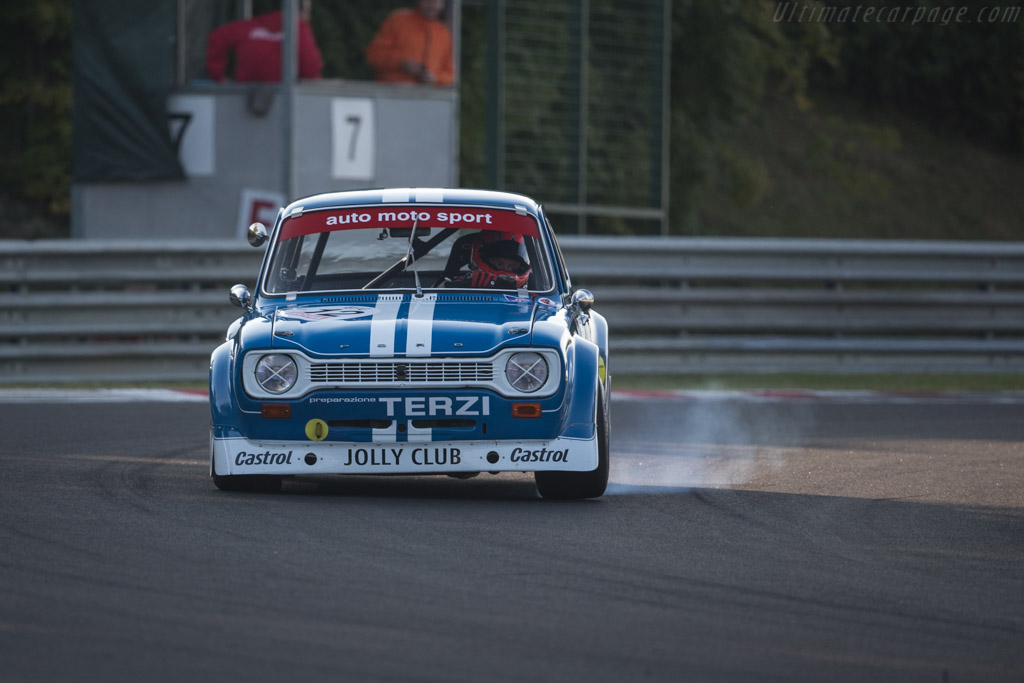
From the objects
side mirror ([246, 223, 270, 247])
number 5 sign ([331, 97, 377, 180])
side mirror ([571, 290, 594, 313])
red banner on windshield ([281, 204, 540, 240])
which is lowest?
side mirror ([571, 290, 594, 313])

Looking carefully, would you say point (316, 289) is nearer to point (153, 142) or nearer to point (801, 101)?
point (153, 142)

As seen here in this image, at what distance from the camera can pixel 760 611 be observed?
5.54 m

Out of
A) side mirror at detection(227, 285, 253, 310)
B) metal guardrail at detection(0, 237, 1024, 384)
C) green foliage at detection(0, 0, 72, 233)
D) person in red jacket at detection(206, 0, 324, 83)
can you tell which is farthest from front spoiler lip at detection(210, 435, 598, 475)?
green foliage at detection(0, 0, 72, 233)

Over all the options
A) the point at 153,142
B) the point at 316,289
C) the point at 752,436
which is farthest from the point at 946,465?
the point at 153,142

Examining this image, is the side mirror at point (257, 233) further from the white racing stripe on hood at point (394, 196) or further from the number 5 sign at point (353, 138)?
the number 5 sign at point (353, 138)

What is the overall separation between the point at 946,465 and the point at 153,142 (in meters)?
8.97

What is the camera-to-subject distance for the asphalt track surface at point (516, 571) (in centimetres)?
483

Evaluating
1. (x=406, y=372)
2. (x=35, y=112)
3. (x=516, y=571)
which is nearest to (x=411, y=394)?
(x=406, y=372)

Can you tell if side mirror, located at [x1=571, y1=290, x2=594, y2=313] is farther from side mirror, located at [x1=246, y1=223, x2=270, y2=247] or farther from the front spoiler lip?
side mirror, located at [x1=246, y1=223, x2=270, y2=247]

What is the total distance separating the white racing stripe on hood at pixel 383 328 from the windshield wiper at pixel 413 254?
529mm

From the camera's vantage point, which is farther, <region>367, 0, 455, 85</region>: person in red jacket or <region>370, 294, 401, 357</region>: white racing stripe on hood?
<region>367, 0, 455, 85</region>: person in red jacket

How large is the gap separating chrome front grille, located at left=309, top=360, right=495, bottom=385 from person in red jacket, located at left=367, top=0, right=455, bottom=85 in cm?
946

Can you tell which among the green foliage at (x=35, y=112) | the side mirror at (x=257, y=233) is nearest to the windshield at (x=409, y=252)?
the side mirror at (x=257, y=233)

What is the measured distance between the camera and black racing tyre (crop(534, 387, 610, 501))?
26.1 feet
